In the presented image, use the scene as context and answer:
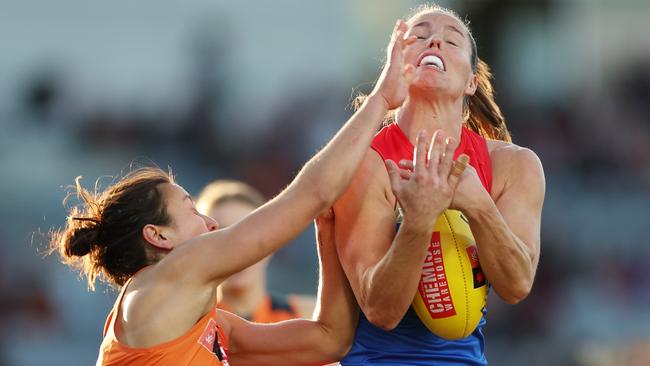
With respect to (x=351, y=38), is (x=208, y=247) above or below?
below

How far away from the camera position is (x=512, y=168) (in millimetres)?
4422

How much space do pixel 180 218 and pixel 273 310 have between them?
248 centimetres

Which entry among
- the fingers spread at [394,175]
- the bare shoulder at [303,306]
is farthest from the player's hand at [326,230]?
the bare shoulder at [303,306]

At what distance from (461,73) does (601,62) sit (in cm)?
1092

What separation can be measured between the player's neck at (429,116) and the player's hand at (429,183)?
1.67 feet

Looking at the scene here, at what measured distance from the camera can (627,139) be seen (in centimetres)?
1247

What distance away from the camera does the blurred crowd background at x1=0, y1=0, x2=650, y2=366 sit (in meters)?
10.4

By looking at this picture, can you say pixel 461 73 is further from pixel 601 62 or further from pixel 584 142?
pixel 601 62

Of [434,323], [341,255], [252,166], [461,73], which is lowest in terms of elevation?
[434,323]

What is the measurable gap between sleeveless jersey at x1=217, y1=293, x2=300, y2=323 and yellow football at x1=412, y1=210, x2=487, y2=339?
101 inches

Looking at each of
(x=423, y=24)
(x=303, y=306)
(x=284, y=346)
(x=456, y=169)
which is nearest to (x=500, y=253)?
(x=456, y=169)

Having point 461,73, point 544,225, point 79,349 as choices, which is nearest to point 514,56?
point 544,225

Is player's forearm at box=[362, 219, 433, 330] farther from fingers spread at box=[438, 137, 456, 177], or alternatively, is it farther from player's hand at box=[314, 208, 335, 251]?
player's hand at box=[314, 208, 335, 251]

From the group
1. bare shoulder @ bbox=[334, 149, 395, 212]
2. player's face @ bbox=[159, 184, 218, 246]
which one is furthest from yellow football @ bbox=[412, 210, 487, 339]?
player's face @ bbox=[159, 184, 218, 246]
